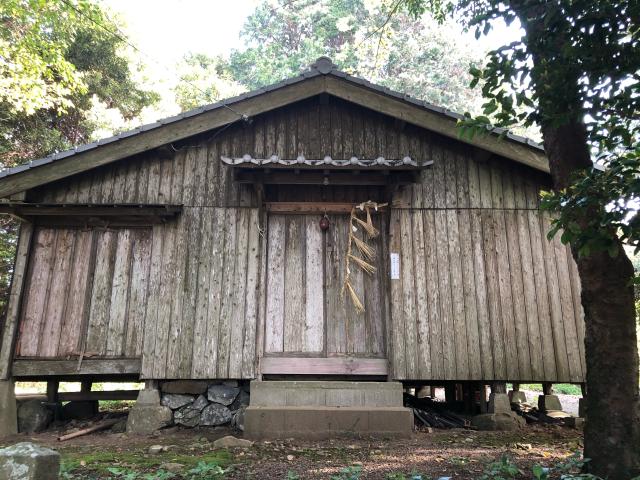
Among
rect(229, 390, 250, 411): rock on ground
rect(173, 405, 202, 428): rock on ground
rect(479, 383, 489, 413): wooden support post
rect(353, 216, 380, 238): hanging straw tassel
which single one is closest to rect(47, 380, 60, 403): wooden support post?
rect(173, 405, 202, 428): rock on ground

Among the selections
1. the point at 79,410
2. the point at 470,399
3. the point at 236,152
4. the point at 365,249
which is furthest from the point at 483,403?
the point at 79,410

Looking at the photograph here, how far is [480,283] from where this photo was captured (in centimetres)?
660

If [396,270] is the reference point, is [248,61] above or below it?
above

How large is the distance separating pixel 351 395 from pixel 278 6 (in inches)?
1115

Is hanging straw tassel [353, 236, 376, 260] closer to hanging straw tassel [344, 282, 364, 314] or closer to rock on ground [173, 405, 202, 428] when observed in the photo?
hanging straw tassel [344, 282, 364, 314]

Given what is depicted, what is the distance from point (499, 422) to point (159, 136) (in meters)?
6.44

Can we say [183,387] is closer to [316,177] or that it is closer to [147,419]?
[147,419]

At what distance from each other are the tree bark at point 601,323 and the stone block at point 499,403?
2.89 m

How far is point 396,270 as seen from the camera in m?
6.59

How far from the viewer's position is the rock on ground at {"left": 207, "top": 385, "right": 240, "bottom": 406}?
251 inches

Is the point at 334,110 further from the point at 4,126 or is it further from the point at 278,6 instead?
the point at 278,6

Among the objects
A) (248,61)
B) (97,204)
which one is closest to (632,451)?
(97,204)

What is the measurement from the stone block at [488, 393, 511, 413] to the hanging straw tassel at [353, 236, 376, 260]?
2.69 m

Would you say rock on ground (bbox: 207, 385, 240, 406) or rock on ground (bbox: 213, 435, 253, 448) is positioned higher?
rock on ground (bbox: 207, 385, 240, 406)
